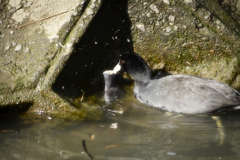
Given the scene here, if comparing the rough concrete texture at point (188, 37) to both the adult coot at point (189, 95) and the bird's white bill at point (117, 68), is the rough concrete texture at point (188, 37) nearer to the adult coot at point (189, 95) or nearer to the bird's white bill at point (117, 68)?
the bird's white bill at point (117, 68)

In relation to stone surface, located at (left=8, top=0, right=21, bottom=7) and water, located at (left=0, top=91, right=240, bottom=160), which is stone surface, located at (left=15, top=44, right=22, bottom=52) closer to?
stone surface, located at (left=8, top=0, right=21, bottom=7)

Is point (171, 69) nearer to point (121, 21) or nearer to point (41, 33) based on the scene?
point (121, 21)

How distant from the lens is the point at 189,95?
3730 millimetres

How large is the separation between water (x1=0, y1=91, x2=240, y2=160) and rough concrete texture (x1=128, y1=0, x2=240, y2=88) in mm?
1295

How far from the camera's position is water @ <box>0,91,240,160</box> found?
2.72 m

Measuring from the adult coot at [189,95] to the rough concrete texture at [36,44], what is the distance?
1.26 m

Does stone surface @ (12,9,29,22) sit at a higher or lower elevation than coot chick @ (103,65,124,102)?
higher

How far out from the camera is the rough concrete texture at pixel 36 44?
364cm

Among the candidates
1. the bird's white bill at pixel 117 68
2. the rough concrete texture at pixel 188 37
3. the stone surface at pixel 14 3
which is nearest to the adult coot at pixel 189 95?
the bird's white bill at pixel 117 68

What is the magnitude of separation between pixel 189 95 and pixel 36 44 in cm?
229

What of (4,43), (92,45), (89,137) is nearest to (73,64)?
(92,45)

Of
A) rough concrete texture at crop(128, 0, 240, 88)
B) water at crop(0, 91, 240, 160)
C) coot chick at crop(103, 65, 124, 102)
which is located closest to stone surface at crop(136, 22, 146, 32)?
rough concrete texture at crop(128, 0, 240, 88)

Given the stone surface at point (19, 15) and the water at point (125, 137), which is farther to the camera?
the stone surface at point (19, 15)

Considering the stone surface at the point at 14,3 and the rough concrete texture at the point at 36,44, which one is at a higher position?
the stone surface at the point at 14,3
